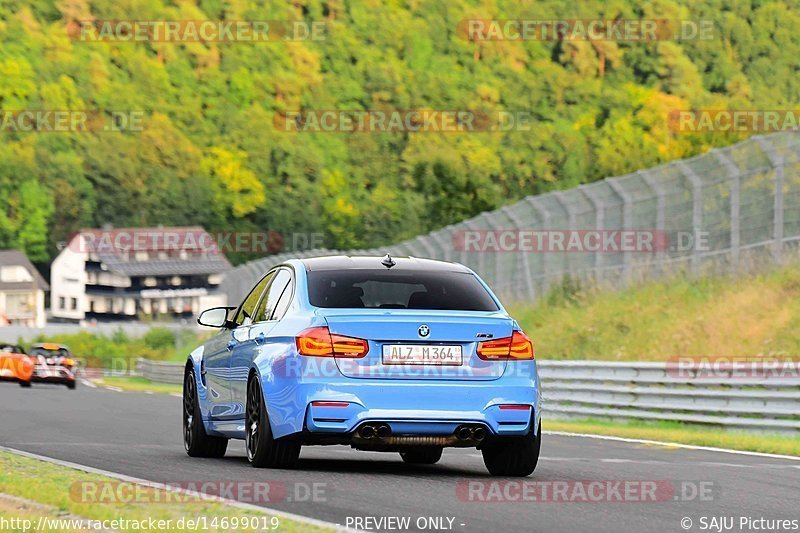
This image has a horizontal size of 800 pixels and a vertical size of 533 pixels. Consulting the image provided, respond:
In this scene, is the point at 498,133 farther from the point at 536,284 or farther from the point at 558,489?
the point at 558,489

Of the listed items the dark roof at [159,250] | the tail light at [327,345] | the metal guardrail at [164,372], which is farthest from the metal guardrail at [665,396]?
the dark roof at [159,250]

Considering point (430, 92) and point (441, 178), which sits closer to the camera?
point (441, 178)

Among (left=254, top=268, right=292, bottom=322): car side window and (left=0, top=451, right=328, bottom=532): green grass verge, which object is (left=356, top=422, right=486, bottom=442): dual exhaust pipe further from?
(left=0, top=451, right=328, bottom=532): green grass verge

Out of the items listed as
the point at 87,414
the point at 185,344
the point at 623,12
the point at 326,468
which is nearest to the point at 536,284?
the point at 87,414

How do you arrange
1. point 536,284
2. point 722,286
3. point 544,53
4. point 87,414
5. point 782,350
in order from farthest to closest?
point 544,53, point 536,284, point 722,286, point 782,350, point 87,414

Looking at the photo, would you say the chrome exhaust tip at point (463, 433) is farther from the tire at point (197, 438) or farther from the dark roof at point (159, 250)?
the dark roof at point (159, 250)

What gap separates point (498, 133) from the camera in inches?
7210

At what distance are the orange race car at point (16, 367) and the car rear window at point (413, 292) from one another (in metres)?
29.7

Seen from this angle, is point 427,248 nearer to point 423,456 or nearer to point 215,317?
point 423,456

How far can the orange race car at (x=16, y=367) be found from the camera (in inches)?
1588

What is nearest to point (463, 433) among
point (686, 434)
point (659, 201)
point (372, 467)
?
point (372, 467)

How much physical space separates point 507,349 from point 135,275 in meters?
163

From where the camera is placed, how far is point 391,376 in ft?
35.5

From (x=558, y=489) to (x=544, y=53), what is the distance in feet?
616
